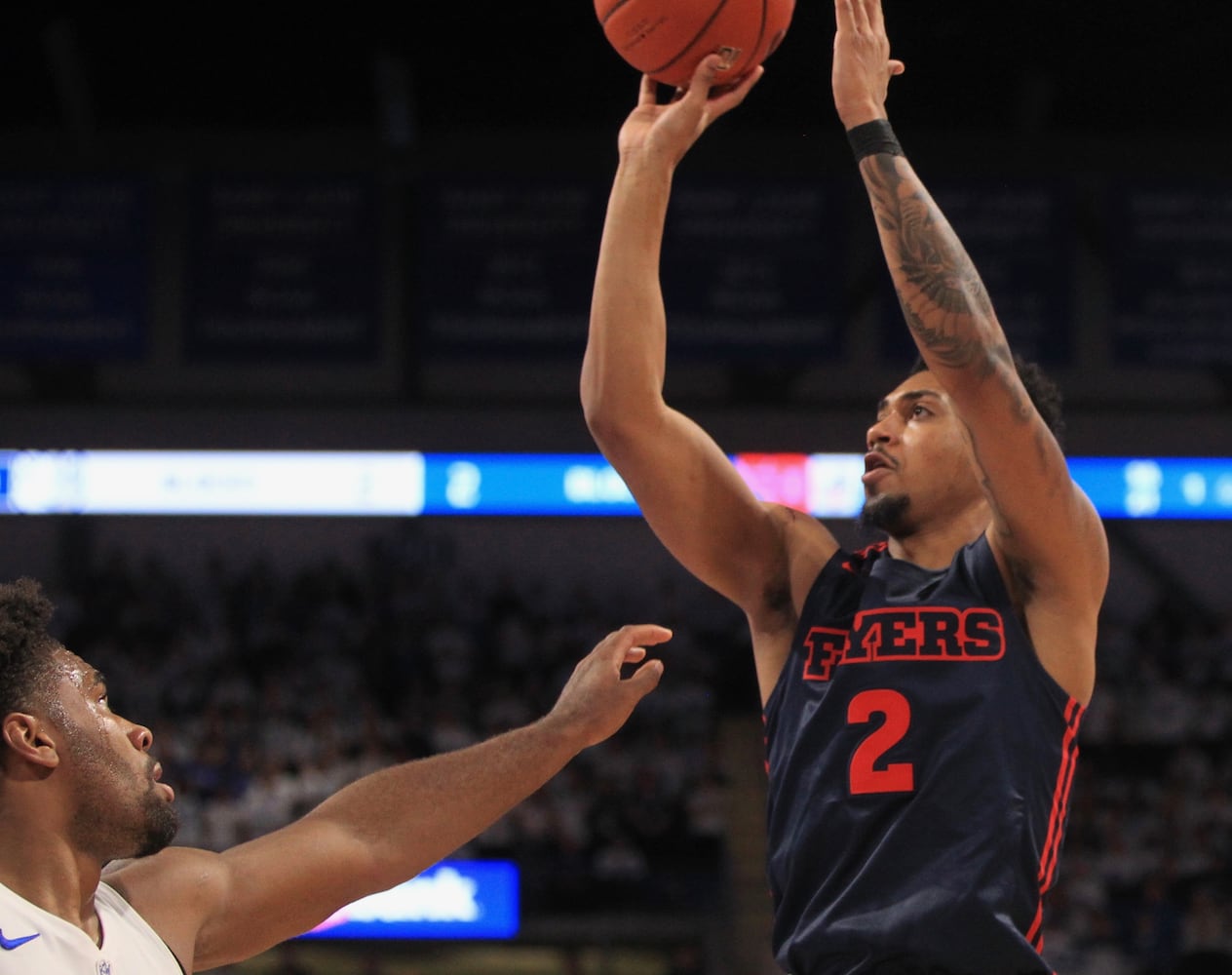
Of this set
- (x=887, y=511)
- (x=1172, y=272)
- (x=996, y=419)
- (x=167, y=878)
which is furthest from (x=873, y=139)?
(x=1172, y=272)

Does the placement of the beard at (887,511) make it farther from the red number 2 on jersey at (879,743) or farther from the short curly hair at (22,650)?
the short curly hair at (22,650)

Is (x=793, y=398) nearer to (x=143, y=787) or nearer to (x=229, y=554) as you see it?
(x=229, y=554)

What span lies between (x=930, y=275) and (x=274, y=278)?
970cm

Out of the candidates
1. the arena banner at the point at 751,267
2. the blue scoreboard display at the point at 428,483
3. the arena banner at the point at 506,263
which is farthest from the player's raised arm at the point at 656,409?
the blue scoreboard display at the point at 428,483

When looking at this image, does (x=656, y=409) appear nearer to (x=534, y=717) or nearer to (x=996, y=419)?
(x=996, y=419)

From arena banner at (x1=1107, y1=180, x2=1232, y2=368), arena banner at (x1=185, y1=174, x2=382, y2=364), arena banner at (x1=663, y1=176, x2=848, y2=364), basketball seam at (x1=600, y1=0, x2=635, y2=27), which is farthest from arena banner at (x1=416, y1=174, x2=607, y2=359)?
basketball seam at (x1=600, y1=0, x2=635, y2=27)

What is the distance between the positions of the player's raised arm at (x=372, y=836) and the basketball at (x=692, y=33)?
1181 mm

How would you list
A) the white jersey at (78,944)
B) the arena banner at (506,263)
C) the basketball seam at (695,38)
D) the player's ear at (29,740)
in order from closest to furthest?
the white jersey at (78,944) < the player's ear at (29,740) < the basketball seam at (695,38) < the arena banner at (506,263)

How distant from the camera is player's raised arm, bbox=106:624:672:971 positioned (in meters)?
2.79

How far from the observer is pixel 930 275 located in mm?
2760

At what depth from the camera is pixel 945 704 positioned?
272 cm

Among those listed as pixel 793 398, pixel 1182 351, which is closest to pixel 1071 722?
pixel 1182 351

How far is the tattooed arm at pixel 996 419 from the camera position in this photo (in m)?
2.70

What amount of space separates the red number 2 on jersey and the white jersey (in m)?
1.21
